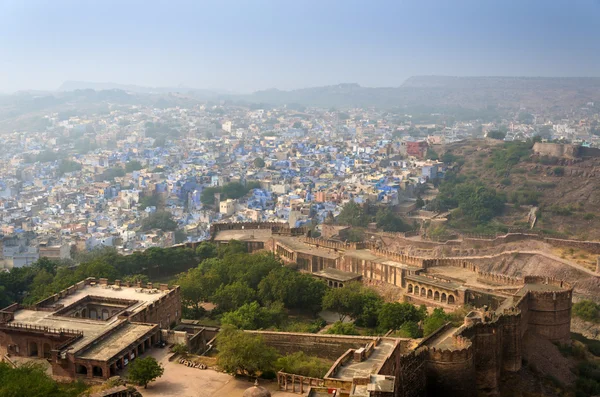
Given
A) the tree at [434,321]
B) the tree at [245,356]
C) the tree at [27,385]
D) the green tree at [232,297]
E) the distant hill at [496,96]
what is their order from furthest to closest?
the distant hill at [496,96], the green tree at [232,297], the tree at [434,321], the tree at [245,356], the tree at [27,385]

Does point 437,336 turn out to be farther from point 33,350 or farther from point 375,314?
point 33,350

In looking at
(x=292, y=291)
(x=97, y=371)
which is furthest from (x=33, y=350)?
(x=292, y=291)

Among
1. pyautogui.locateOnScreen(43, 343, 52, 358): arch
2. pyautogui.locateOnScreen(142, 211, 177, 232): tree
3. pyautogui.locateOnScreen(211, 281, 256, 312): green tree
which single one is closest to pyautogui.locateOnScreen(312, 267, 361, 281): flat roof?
pyautogui.locateOnScreen(211, 281, 256, 312): green tree

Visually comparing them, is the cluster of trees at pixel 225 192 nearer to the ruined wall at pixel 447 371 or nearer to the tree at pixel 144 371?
the tree at pixel 144 371

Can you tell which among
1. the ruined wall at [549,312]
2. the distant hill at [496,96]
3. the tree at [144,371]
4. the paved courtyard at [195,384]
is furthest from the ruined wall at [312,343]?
the distant hill at [496,96]

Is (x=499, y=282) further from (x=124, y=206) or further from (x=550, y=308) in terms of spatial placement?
(x=124, y=206)

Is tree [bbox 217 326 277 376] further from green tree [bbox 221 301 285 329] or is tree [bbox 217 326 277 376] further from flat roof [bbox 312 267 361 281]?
flat roof [bbox 312 267 361 281]

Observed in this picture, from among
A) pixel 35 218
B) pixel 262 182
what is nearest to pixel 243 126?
pixel 262 182

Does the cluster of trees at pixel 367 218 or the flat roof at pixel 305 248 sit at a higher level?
the flat roof at pixel 305 248
